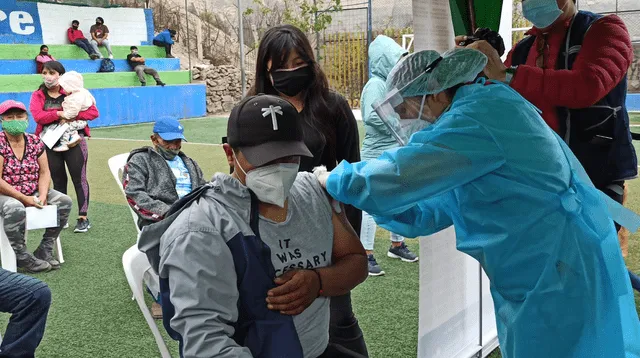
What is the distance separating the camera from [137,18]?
22.9 meters

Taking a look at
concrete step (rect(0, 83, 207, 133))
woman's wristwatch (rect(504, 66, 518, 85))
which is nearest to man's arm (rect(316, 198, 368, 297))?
woman's wristwatch (rect(504, 66, 518, 85))

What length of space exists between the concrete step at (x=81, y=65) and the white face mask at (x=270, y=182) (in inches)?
675

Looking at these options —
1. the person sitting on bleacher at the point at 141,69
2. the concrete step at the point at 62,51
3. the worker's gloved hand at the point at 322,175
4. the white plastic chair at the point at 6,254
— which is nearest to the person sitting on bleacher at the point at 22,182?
the white plastic chair at the point at 6,254

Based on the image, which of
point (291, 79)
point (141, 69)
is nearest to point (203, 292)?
point (291, 79)

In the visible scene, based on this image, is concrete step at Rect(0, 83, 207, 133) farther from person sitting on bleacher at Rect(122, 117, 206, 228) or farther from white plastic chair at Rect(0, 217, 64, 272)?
person sitting on bleacher at Rect(122, 117, 206, 228)

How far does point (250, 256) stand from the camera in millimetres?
1633

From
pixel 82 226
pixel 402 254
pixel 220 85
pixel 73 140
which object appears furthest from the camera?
pixel 220 85

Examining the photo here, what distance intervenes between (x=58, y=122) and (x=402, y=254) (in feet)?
10.9

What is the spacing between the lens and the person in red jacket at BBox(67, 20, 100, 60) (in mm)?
19297

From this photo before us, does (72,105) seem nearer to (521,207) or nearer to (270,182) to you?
(270,182)

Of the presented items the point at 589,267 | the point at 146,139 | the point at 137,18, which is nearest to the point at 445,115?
the point at 589,267

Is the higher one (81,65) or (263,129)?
(263,129)

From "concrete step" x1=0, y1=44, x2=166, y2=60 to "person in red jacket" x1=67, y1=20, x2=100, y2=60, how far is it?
→ 0.64ft

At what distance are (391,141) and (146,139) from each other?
9.92 m
